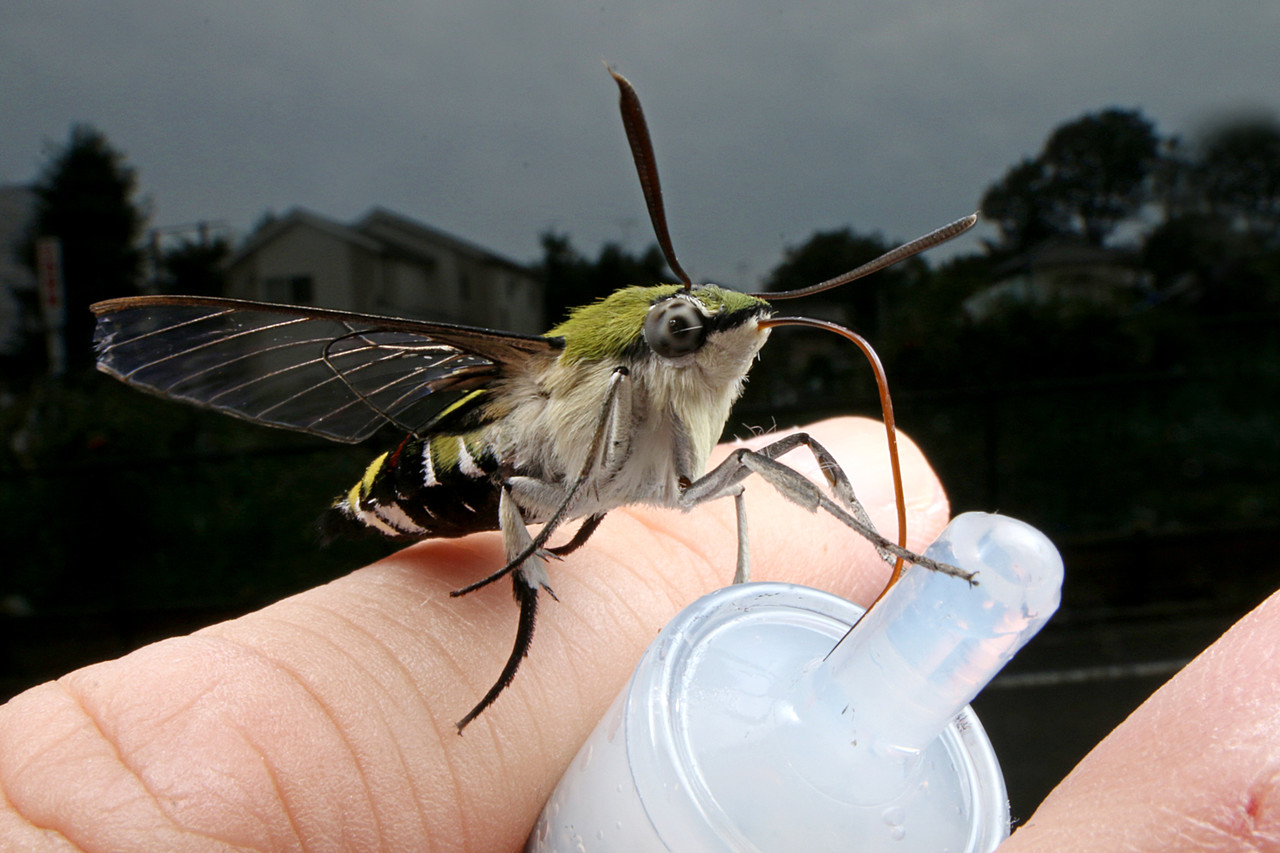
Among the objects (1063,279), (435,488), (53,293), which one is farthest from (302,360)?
(1063,279)

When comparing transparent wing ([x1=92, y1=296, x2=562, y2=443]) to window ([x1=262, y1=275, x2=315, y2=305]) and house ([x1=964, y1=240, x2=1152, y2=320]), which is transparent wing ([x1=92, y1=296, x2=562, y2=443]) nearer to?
window ([x1=262, y1=275, x2=315, y2=305])

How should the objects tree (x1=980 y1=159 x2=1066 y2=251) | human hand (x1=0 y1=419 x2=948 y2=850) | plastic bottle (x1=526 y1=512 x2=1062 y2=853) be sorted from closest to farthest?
plastic bottle (x1=526 y1=512 x2=1062 y2=853)
human hand (x1=0 y1=419 x2=948 y2=850)
tree (x1=980 y1=159 x2=1066 y2=251)

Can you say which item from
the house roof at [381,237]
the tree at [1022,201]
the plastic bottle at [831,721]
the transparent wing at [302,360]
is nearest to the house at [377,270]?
the house roof at [381,237]

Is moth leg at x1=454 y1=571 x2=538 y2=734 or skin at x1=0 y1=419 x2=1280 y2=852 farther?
moth leg at x1=454 y1=571 x2=538 y2=734

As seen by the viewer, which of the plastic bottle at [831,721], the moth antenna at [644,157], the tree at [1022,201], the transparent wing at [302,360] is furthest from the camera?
the tree at [1022,201]

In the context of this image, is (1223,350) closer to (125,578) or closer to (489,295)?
(489,295)

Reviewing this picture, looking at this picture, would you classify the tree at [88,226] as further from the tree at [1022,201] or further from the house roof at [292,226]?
the tree at [1022,201]

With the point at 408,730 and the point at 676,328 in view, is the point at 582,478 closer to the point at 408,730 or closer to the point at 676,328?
the point at 676,328

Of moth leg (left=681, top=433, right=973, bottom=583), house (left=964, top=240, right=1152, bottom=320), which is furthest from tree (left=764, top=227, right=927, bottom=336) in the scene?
house (left=964, top=240, right=1152, bottom=320)
